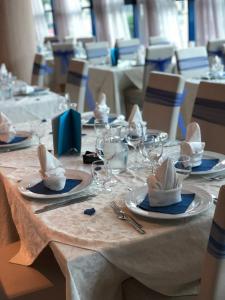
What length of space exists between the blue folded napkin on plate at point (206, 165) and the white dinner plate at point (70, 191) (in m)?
0.43

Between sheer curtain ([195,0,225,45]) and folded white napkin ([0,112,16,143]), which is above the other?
sheer curtain ([195,0,225,45])

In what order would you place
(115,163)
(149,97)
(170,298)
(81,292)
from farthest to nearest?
(149,97), (115,163), (170,298), (81,292)

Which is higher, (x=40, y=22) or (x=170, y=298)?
(x=40, y=22)

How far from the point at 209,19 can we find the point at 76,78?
3.68 m

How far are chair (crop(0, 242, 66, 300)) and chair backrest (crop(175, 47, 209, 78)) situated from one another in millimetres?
3234

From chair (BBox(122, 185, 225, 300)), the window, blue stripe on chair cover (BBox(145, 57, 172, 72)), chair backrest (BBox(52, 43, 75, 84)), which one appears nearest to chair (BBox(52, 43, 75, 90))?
chair backrest (BBox(52, 43, 75, 84))

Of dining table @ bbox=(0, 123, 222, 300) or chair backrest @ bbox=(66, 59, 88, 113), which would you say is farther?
chair backrest @ bbox=(66, 59, 88, 113)

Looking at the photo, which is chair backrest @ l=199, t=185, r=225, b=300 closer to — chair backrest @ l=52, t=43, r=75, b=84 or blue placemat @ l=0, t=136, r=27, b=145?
blue placemat @ l=0, t=136, r=27, b=145

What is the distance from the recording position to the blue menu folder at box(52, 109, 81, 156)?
7.01 ft

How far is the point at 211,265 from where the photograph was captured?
3.90 feet

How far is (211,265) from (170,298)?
13.9 inches

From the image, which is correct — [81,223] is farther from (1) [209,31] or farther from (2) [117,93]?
(1) [209,31]

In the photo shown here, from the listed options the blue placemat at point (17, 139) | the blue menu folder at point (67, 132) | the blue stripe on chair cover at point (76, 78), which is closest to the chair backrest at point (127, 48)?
the blue stripe on chair cover at point (76, 78)

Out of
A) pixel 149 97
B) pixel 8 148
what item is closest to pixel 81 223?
pixel 8 148
